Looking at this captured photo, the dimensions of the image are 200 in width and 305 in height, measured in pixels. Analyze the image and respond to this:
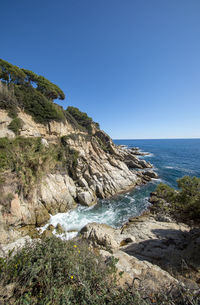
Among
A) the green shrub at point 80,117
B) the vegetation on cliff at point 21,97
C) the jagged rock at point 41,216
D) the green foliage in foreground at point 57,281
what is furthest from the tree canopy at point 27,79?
the green foliage in foreground at point 57,281

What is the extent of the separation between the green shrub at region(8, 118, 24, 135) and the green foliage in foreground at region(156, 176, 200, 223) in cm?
1783

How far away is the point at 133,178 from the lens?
22.7m

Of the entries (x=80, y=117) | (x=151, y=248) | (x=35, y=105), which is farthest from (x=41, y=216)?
(x=80, y=117)

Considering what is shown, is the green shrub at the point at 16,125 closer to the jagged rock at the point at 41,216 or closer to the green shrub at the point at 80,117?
the jagged rock at the point at 41,216

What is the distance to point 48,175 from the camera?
14531 millimetres

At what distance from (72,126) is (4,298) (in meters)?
25.3

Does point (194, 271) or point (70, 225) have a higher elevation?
point (194, 271)

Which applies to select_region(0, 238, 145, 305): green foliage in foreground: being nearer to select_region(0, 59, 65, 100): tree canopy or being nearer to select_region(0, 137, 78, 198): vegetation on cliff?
select_region(0, 137, 78, 198): vegetation on cliff

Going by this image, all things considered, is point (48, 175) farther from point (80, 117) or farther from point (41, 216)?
point (80, 117)

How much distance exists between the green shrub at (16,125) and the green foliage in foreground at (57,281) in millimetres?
15618

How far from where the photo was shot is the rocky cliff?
10.1 m

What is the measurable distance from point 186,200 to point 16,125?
19645mm

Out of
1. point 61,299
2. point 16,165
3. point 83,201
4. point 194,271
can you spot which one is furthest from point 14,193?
point 194,271

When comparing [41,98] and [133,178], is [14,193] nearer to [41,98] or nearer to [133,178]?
[41,98]
